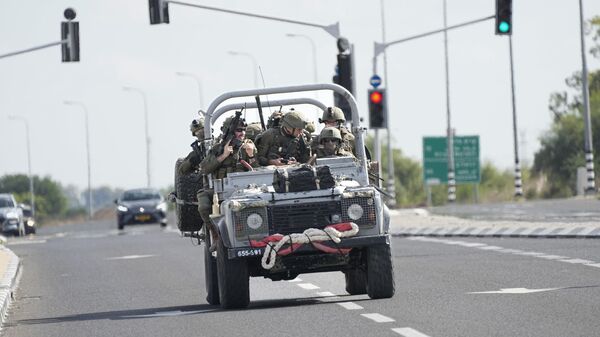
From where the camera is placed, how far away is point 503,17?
1447 inches

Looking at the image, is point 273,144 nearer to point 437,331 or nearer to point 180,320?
point 180,320

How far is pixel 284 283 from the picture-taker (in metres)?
23.8

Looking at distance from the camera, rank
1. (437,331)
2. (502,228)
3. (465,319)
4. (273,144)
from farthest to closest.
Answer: (502,228) → (273,144) → (465,319) → (437,331)

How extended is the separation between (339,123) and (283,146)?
2.77 feet

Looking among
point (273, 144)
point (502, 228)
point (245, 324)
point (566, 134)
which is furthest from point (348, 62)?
point (566, 134)

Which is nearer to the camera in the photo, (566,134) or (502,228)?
(502,228)

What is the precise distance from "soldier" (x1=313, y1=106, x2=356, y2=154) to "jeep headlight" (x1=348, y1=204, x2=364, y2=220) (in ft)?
5.52

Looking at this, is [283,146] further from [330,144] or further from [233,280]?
[233,280]

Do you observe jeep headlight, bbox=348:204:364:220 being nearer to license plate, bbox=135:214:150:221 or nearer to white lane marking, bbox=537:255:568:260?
white lane marking, bbox=537:255:568:260

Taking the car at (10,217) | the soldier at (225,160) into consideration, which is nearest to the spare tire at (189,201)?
the soldier at (225,160)

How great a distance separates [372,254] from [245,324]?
241 centimetres

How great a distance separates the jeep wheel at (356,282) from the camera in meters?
20.5

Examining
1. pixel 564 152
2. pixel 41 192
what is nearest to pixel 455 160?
pixel 564 152

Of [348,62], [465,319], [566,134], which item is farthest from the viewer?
[566,134]
